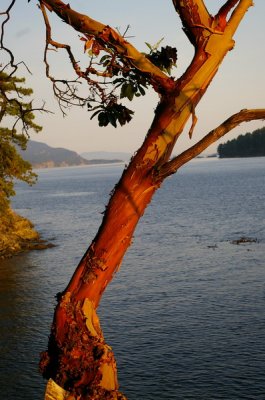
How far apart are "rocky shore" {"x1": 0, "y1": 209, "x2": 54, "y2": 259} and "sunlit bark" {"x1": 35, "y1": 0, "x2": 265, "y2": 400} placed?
44.3 meters

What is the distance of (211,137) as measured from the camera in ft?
13.2

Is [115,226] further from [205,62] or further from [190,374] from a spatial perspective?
[190,374]

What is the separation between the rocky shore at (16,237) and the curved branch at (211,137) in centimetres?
4485

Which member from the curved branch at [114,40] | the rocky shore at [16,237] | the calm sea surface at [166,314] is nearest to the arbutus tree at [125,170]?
the curved branch at [114,40]

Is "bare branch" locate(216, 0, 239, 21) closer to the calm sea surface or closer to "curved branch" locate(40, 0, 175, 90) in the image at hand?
"curved branch" locate(40, 0, 175, 90)

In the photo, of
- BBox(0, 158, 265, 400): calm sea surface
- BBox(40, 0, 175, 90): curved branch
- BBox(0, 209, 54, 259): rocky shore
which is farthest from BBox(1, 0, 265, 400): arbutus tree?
BBox(0, 209, 54, 259): rocky shore

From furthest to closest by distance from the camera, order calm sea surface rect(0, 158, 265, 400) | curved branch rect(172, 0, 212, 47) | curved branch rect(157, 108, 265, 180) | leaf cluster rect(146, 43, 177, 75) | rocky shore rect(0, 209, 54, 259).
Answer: rocky shore rect(0, 209, 54, 259), calm sea surface rect(0, 158, 265, 400), leaf cluster rect(146, 43, 177, 75), curved branch rect(172, 0, 212, 47), curved branch rect(157, 108, 265, 180)

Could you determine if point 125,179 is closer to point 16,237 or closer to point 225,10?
point 225,10

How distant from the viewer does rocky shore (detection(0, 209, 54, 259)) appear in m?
52.7

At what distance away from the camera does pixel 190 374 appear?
2464cm

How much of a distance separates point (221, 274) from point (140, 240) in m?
21.4

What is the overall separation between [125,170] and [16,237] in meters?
59.4

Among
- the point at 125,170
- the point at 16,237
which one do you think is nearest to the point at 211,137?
the point at 125,170

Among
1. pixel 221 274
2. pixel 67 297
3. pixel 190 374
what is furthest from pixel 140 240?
pixel 67 297
